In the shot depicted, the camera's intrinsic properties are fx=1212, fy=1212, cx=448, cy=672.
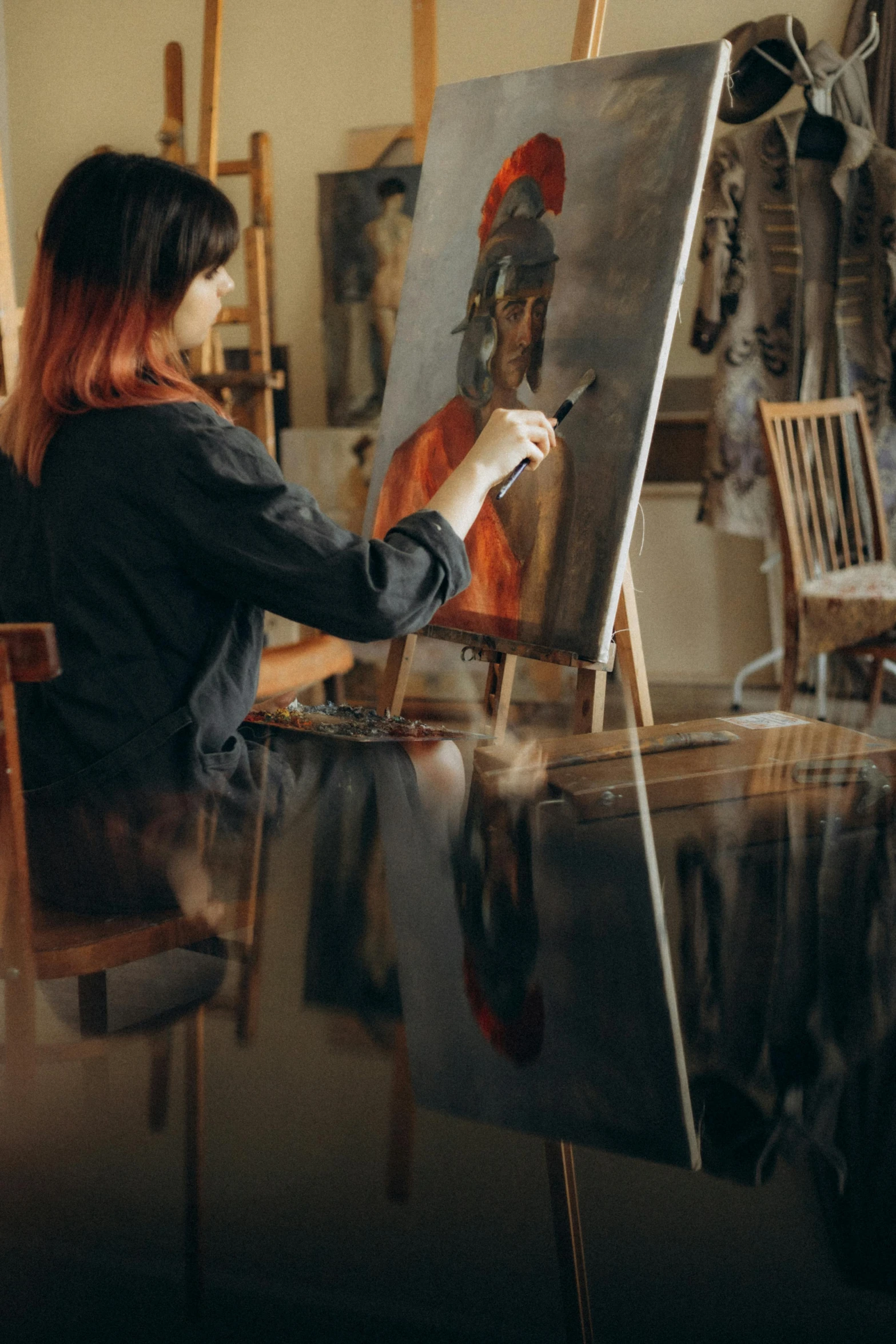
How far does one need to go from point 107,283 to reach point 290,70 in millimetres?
3664

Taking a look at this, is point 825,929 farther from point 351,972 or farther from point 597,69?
point 597,69

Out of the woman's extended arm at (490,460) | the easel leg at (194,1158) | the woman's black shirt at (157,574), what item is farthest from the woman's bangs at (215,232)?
the easel leg at (194,1158)

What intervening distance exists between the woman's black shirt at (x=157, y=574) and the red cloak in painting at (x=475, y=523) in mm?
507

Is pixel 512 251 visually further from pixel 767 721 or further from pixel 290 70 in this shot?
pixel 290 70

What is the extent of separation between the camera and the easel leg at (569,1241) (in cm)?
49

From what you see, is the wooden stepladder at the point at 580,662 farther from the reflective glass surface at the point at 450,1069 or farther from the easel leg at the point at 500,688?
the reflective glass surface at the point at 450,1069

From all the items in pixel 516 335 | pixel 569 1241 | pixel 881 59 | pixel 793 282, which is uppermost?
pixel 881 59

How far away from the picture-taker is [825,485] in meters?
3.51

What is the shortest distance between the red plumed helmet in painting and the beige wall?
2441 millimetres

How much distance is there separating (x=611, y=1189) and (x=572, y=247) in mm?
1433

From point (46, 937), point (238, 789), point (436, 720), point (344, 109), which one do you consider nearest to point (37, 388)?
point (238, 789)

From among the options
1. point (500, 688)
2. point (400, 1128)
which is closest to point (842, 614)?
point (500, 688)

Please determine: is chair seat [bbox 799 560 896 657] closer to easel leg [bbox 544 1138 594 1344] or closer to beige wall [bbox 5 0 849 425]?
beige wall [bbox 5 0 849 425]

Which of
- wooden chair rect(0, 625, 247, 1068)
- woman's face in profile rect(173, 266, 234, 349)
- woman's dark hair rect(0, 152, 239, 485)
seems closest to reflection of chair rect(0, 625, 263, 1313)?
wooden chair rect(0, 625, 247, 1068)
